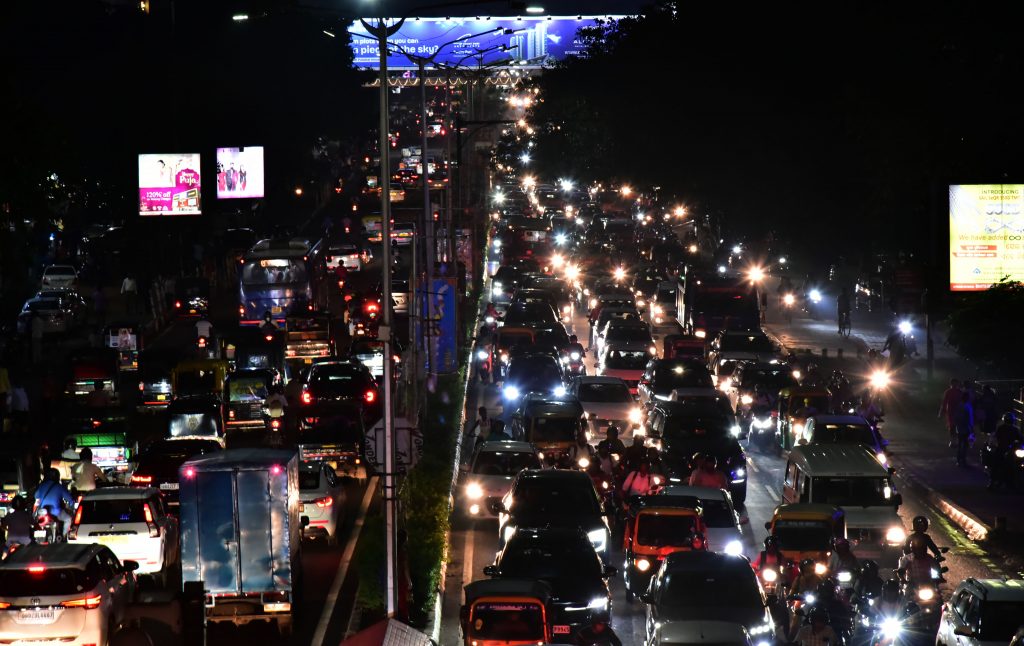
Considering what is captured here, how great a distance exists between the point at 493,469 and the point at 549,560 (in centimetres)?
741

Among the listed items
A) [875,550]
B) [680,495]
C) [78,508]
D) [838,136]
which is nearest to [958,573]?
[875,550]

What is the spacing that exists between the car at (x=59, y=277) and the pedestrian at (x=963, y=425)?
135 feet

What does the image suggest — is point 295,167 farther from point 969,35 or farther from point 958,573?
point 958,573

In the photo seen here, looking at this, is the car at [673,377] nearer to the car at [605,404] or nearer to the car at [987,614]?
the car at [605,404]

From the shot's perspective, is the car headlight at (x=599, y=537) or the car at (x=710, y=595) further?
the car headlight at (x=599, y=537)

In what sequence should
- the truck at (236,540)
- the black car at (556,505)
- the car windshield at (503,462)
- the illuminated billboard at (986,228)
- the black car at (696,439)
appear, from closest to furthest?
the truck at (236,540) < the black car at (556,505) < the car windshield at (503,462) < the black car at (696,439) < the illuminated billboard at (986,228)

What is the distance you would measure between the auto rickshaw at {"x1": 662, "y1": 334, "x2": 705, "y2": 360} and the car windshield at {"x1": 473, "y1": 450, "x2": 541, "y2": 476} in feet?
53.9

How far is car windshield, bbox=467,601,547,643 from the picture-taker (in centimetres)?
1672

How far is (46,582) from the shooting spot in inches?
693

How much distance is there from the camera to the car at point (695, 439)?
92.3ft

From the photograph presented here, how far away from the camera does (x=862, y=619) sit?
60.1 ft

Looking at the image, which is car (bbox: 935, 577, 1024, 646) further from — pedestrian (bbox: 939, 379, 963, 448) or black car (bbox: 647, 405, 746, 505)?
pedestrian (bbox: 939, 379, 963, 448)

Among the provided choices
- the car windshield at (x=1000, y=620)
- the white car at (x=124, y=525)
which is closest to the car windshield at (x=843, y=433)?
the white car at (x=124, y=525)

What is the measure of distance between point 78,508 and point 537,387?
56.8 ft
